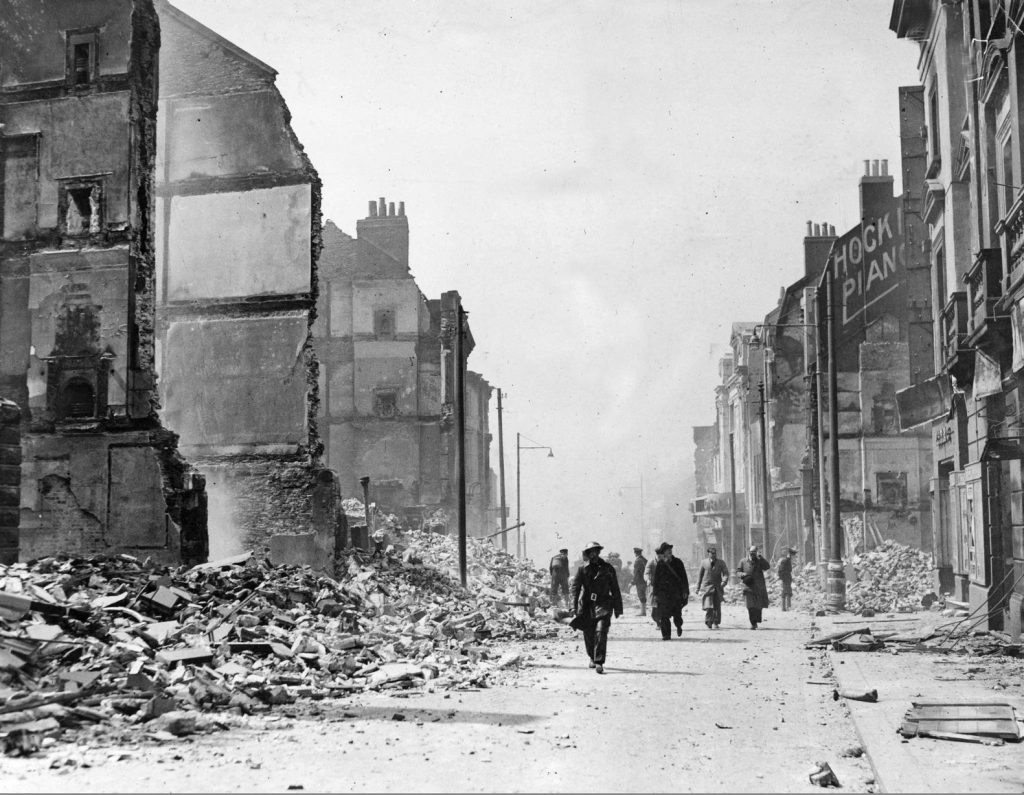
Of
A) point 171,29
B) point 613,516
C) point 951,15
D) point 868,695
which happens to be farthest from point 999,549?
point 613,516

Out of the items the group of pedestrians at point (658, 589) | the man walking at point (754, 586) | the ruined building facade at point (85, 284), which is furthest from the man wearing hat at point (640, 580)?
the ruined building facade at point (85, 284)

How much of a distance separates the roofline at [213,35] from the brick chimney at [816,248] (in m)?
29.1

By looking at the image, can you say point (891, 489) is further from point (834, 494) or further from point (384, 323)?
point (384, 323)

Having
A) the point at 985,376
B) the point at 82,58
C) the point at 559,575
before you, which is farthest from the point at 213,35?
the point at 985,376

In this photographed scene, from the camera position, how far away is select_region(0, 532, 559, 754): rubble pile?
31.4 ft

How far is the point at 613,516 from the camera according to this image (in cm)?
14038

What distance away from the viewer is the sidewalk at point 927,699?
6941 mm

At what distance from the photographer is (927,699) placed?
9414mm

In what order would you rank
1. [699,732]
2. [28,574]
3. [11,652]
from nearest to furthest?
[699,732], [11,652], [28,574]

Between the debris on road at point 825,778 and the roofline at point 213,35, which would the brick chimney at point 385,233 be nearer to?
the roofline at point 213,35

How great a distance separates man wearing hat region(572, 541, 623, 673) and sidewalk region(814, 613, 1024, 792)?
2.67 metres

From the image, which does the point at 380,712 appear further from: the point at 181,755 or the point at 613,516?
the point at 613,516

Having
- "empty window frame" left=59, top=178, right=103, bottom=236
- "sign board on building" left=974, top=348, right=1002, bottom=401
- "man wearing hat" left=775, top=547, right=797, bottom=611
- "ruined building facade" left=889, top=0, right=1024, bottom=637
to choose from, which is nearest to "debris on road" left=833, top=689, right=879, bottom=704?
"ruined building facade" left=889, top=0, right=1024, bottom=637

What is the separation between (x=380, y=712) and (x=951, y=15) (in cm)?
1709
